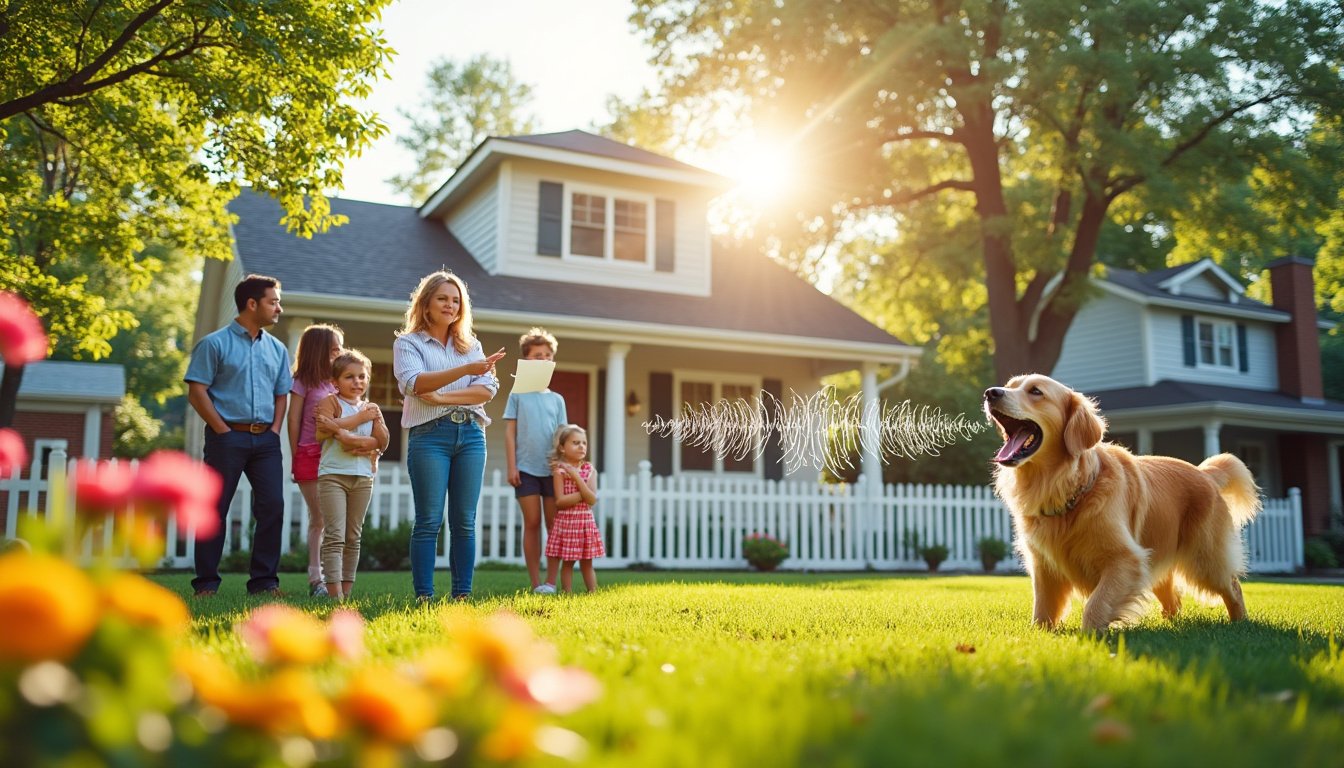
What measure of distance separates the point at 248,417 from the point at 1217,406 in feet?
68.6

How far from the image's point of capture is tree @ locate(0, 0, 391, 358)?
325 inches

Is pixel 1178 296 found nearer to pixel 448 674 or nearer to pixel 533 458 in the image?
pixel 533 458

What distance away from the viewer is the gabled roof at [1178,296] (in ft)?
82.6

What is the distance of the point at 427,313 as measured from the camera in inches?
227

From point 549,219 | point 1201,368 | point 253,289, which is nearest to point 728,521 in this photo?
point 549,219

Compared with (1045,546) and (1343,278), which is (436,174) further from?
(1045,546)

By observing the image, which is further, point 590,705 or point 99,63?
point 99,63

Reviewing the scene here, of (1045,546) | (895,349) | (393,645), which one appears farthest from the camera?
(895,349)

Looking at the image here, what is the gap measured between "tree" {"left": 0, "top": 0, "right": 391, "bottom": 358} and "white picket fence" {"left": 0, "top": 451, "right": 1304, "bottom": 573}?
10.00ft

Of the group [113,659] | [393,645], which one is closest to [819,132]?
[393,645]

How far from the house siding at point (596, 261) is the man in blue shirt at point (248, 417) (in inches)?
347

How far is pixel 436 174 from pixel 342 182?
2711cm

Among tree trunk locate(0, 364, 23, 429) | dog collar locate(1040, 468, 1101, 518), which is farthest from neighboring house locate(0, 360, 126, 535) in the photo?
dog collar locate(1040, 468, 1101, 518)

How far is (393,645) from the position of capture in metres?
3.55
